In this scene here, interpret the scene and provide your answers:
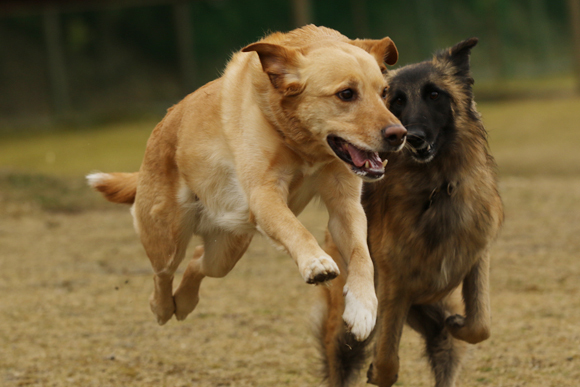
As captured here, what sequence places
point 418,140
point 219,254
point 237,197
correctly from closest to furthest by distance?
point 237,197 < point 418,140 < point 219,254

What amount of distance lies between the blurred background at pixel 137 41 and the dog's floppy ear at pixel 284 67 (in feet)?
35.2

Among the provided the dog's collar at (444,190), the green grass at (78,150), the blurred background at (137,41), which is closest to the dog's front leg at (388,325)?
the dog's collar at (444,190)

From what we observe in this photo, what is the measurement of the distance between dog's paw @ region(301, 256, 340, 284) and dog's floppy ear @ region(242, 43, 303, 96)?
71 centimetres

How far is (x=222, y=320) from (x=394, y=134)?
2799 millimetres

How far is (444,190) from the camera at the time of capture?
382 cm

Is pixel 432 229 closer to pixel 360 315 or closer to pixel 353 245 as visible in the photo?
pixel 353 245

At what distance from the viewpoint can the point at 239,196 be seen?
3277mm

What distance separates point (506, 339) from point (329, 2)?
37.8 feet

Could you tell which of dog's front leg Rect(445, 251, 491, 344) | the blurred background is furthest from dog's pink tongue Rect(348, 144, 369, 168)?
the blurred background

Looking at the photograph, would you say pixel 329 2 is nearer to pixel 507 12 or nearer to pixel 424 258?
pixel 507 12

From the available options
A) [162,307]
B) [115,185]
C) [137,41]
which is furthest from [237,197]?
[137,41]

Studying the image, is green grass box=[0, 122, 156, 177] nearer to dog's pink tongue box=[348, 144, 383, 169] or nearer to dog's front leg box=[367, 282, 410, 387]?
dog's front leg box=[367, 282, 410, 387]

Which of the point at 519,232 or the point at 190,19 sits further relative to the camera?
the point at 190,19

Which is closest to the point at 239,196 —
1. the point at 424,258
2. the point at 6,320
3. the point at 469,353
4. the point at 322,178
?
the point at 322,178
